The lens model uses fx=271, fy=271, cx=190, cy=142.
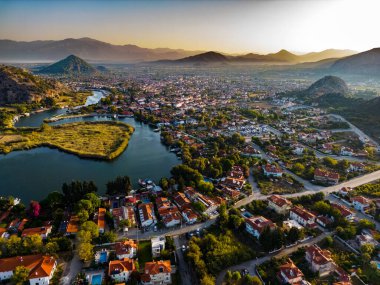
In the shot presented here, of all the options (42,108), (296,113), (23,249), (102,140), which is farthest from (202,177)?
(42,108)

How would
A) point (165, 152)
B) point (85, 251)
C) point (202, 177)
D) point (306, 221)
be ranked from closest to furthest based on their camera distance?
point (85, 251), point (306, 221), point (202, 177), point (165, 152)

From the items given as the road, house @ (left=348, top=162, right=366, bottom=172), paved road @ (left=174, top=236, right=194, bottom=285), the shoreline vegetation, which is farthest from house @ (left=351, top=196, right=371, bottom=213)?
the shoreline vegetation

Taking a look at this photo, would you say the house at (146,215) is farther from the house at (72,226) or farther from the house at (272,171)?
the house at (272,171)

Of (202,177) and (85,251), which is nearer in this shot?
(85,251)

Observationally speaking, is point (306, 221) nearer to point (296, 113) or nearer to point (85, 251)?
point (85, 251)

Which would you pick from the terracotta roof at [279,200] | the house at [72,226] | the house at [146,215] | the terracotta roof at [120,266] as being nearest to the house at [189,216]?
the house at [146,215]

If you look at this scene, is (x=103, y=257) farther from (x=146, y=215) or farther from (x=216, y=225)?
(x=216, y=225)

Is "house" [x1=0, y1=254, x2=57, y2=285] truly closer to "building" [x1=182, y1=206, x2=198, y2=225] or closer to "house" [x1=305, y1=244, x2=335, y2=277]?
"building" [x1=182, y1=206, x2=198, y2=225]

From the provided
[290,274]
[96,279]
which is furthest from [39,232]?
[290,274]
